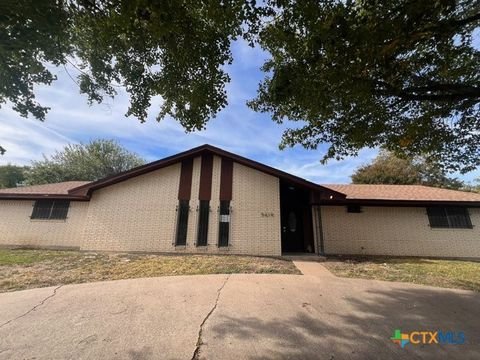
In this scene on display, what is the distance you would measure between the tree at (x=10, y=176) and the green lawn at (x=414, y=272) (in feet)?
143

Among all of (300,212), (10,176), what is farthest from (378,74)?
(10,176)

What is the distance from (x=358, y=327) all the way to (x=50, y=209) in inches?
552

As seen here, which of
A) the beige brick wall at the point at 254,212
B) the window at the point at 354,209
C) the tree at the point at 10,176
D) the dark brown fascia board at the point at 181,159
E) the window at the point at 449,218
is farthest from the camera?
the tree at the point at 10,176

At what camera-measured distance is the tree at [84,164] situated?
26.8 m

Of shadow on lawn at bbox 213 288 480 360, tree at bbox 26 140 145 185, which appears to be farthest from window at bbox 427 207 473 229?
tree at bbox 26 140 145 185

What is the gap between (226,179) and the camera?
1091 centimetres

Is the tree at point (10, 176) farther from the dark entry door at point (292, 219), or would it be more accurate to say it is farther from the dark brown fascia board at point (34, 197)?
the dark entry door at point (292, 219)

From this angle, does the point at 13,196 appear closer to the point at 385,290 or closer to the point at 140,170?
the point at 140,170

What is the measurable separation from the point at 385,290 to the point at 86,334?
6.38 meters

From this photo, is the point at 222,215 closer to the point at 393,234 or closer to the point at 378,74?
the point at 378,74

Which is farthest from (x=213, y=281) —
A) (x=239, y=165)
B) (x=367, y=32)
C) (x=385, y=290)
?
(x=367, y=32)

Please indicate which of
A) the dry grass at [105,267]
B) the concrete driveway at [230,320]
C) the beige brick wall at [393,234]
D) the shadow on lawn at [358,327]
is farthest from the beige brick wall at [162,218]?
the shadow on lawn at [358,327]

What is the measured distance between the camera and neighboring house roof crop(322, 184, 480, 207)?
38.6 feet

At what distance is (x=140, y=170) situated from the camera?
1078cm
